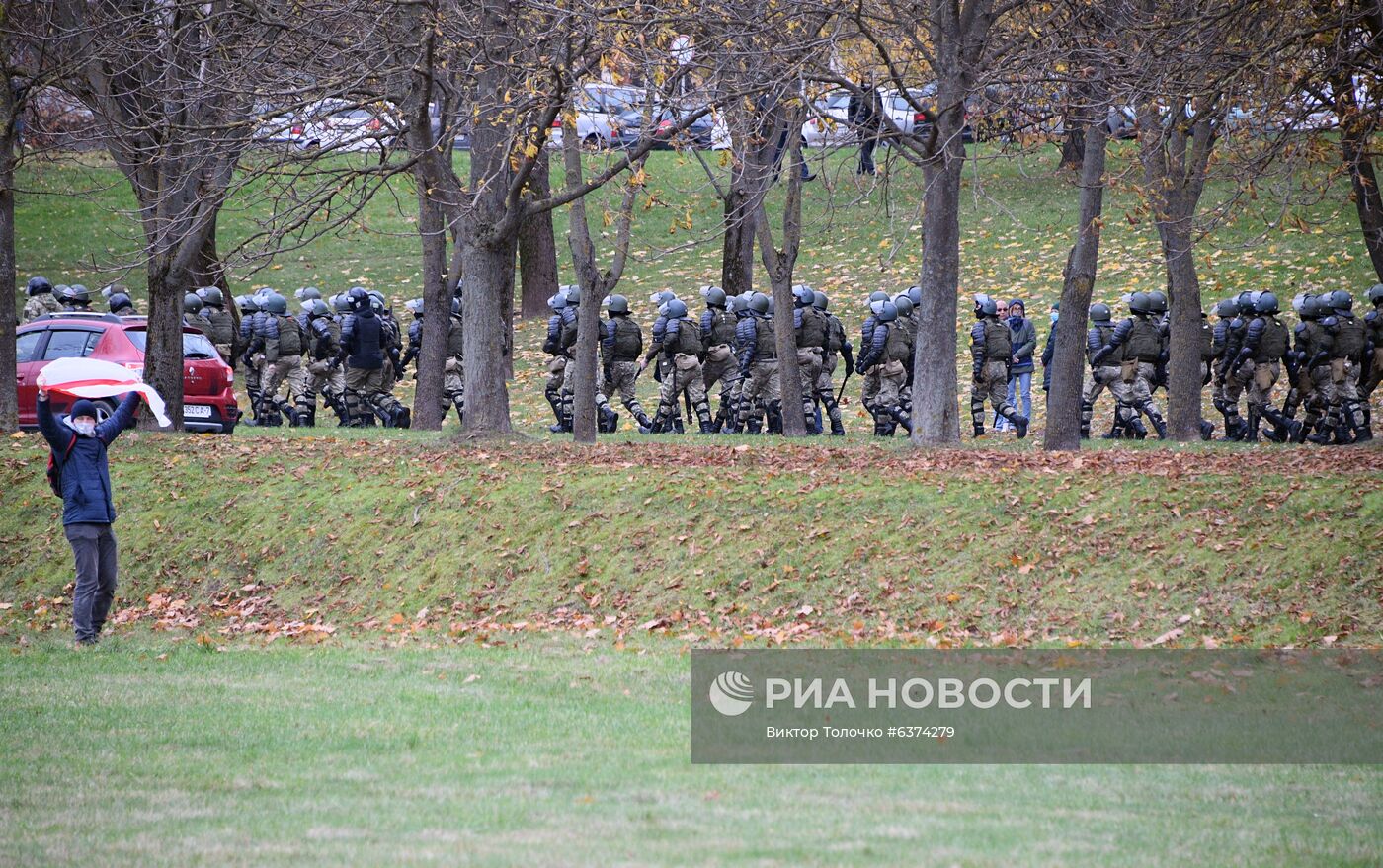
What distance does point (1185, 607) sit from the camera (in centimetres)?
1077

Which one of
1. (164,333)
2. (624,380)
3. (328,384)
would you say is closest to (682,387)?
(624,380)

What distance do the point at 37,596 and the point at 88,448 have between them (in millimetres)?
3806

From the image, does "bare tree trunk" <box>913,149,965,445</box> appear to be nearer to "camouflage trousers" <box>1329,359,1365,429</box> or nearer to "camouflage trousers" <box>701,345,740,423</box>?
"camouflage trousers" <box>701,345,740,423</box>

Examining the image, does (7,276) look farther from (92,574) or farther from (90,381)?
(90,381)

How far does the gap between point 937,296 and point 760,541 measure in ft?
14.0

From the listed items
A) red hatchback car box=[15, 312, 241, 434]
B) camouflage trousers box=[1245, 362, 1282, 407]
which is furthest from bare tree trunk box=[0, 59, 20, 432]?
camouflage trousers box=[1245, 362, 1282, 407]

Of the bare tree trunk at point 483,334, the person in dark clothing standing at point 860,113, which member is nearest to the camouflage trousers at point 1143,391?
the person in dark clothing standing at point 860,113

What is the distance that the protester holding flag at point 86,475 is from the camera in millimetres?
10031

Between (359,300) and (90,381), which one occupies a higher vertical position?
(359,300)

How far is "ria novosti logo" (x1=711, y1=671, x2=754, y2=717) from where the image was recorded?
8.13 m

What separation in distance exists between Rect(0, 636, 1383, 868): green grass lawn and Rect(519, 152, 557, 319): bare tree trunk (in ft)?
78.0

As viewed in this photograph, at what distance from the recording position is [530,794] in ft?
20.3

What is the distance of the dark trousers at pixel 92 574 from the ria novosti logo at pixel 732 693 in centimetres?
442

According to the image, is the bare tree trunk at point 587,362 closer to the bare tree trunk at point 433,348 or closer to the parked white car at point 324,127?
the parked white car at point 324,127
